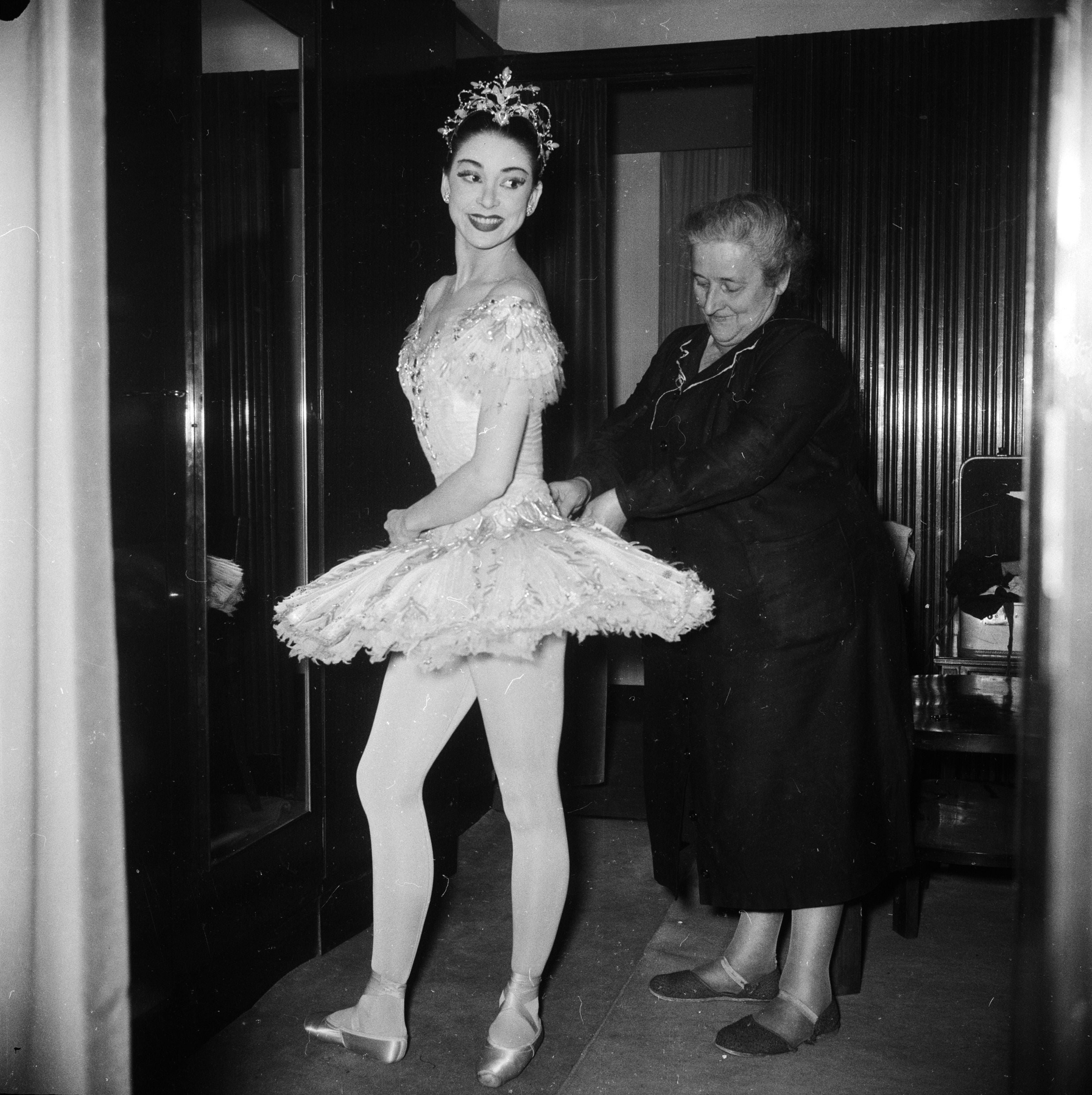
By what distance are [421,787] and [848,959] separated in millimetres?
1073

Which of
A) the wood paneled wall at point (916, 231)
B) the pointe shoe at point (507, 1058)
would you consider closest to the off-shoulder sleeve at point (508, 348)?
the pointe shoe at point (507, 1058)

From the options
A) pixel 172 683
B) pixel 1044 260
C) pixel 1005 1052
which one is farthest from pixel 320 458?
pixel 1005 1052

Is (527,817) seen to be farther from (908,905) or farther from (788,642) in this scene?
(908,905)

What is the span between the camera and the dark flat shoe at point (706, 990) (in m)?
2.46

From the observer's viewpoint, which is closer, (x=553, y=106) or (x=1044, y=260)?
(x=1044, y=260)

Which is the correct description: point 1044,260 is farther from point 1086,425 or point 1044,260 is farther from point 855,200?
point 855,200

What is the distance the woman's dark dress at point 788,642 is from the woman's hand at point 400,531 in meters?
0.40

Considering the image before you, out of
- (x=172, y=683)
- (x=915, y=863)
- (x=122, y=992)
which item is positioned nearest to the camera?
(x=122, y=992)

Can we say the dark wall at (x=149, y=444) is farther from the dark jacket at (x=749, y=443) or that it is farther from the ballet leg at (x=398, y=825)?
the dark jacket at (x=749, y=443)

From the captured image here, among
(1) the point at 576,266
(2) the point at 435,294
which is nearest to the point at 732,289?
(2) the point at 435,294

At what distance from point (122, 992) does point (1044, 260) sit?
5.18 ft

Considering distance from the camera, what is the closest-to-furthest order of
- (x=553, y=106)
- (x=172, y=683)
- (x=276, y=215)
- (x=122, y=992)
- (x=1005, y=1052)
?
(x=122, y=992)
(x=172, y=683)
(x=1005, y=1052)
(x=276, y=215)
(x=553, y=106)

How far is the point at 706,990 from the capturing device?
247 centimetres

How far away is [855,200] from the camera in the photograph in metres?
4.38
